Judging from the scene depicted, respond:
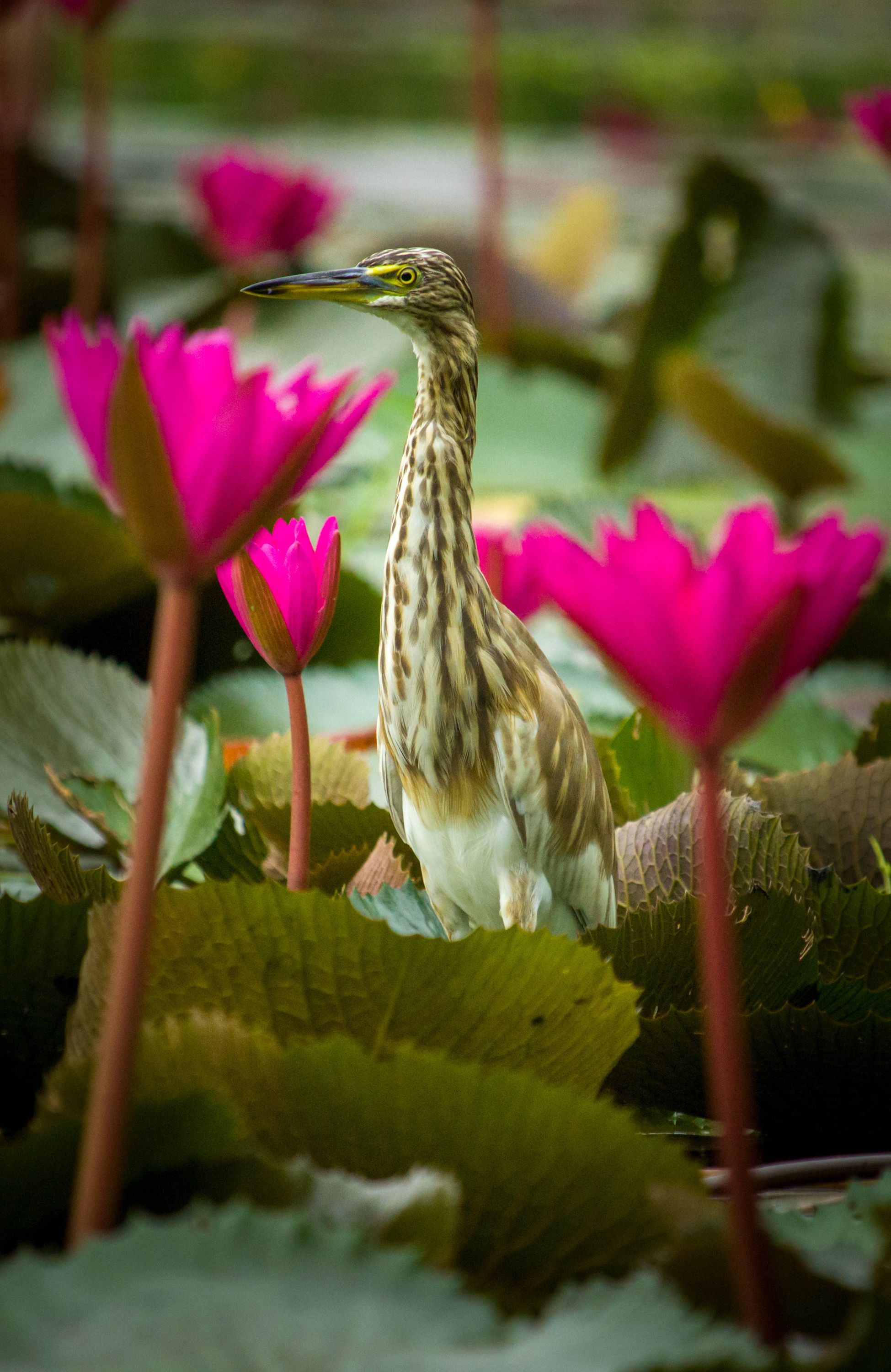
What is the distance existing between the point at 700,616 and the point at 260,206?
4.85 ft

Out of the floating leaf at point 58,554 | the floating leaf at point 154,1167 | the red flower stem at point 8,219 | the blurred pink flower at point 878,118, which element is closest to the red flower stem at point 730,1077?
the floating leaf at point 154,1167

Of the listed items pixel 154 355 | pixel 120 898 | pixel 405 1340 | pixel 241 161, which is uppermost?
pixel 241 161

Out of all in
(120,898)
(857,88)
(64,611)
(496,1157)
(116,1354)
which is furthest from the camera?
(857,88)

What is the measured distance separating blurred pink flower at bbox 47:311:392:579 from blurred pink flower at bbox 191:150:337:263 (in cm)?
137

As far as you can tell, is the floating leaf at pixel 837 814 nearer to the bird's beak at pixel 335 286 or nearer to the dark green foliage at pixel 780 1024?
the dark green foliage at pixel 780 1024

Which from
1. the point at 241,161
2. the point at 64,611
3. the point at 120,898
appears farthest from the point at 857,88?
the point at 120,898

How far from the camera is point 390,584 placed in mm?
649

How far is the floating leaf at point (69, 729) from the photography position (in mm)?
756

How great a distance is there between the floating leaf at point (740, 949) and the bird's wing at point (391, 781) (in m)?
0.13

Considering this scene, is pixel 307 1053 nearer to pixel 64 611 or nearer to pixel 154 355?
pixel 154 355

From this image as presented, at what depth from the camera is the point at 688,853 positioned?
648 millimetres

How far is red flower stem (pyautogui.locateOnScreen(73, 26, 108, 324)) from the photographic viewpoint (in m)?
1.56

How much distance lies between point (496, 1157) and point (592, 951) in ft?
0.26

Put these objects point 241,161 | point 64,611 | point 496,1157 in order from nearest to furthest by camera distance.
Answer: point 496,1157 < point 64,611 < point 241,161
